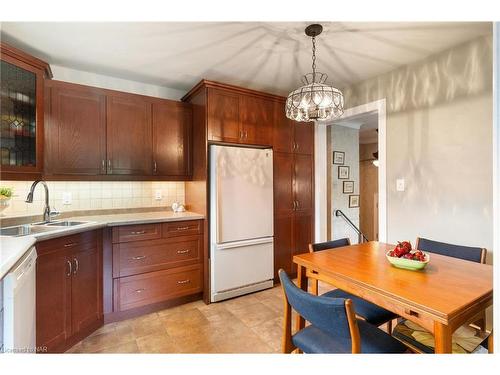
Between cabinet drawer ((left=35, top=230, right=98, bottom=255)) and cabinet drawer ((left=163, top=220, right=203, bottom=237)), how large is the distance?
60 centimetres

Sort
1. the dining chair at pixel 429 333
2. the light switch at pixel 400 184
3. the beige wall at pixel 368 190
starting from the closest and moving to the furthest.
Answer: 1. the dining chair at pixel 429 333
2. the light switch at pixel 400 184
3. the beige wall at pixel 368 190

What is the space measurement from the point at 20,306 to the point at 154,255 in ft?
3.75

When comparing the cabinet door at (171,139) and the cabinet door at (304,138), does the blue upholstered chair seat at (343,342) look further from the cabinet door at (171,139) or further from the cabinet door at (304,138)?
the cabinet door at (304,138)

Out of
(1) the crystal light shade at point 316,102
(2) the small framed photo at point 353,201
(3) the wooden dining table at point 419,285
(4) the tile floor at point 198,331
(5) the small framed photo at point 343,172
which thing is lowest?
(4) the tile floor at point 198,331

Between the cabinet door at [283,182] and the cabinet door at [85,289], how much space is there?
192cm

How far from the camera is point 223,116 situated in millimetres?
2646

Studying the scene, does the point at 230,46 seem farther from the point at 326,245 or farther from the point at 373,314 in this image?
the point at 373,314

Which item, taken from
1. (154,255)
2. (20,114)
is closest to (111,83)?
(20,114)

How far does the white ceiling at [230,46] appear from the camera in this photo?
1.82 meters

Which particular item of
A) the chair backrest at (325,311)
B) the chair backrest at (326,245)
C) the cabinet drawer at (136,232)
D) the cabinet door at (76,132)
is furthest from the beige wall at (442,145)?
the cabinet door at (76,132)

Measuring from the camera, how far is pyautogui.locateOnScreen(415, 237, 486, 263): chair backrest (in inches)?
62.9

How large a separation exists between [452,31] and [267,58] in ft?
4.72

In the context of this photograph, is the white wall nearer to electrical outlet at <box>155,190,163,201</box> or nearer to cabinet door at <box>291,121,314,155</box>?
electrical outlet at <box>155,190,163,201</box>
